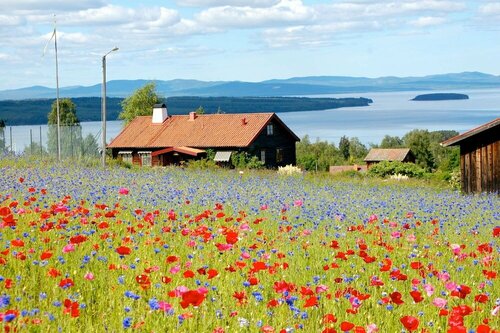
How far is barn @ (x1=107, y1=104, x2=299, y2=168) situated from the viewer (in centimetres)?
5841

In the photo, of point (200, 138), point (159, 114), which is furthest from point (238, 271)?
point (159, 114)

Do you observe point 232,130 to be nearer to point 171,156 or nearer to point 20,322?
point 171,156

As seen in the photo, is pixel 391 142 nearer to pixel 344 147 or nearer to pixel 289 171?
pixel 344 147

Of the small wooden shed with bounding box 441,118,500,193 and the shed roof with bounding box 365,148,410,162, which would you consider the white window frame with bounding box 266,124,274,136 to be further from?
the shed roof with bounding box 365,148,410,162

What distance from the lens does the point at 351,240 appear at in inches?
344

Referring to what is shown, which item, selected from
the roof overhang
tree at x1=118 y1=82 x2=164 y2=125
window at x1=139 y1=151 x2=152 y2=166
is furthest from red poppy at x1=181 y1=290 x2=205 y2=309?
tree at x1=118 y1=82 x2=164 y2=125

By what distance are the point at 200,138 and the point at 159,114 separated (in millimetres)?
5591

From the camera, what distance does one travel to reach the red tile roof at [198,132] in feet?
192

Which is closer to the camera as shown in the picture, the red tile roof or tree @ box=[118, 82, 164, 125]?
the red tile roof

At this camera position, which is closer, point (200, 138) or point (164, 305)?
point (164, 305)

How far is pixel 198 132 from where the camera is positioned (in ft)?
199

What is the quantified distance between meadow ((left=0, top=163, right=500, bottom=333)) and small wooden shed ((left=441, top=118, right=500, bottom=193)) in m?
15.2

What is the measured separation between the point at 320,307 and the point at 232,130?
5402 cm

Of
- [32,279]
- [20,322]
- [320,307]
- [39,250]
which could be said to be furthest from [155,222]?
[20,322]
